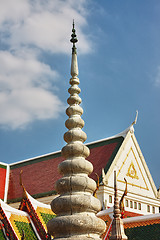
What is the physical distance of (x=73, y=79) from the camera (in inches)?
314

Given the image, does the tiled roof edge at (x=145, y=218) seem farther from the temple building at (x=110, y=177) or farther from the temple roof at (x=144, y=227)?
the temple building at (x=110, y=177)

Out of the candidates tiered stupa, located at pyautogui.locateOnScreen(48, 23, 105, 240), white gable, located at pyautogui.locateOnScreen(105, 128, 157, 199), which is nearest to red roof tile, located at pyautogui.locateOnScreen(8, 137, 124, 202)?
white gable, located at pyautogui.locateOnScreen(105, 128, 157, 199)

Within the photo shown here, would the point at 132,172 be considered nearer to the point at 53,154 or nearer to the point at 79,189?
the point at 53,154

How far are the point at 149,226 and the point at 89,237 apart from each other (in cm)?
466

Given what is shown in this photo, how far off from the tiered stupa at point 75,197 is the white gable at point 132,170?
1491cm

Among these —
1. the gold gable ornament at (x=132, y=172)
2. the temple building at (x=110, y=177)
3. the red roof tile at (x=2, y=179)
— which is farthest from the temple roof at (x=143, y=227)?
the red roof tile at (x=2, y=179)

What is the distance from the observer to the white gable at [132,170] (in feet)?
74.7

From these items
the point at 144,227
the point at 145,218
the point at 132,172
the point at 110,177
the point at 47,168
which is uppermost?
the point at 47,168

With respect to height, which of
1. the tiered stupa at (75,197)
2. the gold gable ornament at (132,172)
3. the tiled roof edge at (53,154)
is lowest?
the tiered stupa at (75,197)

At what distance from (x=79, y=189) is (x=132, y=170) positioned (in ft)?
57.0

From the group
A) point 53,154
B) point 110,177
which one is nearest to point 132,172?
point 110,177

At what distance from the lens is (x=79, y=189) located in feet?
22.3

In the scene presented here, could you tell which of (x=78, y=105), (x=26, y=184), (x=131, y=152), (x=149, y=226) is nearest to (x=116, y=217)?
(x=78, y=105)

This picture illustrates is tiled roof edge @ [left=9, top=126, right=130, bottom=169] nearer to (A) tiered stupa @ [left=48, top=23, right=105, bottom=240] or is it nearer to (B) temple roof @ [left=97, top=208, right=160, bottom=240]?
(B) temple roof @ [left=97, top=208, right=160, bottom=240]
